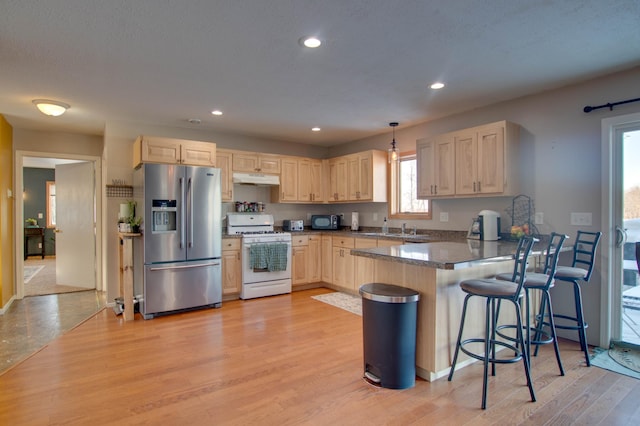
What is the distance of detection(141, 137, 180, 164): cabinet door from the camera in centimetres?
425

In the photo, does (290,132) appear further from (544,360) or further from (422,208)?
(544,360)

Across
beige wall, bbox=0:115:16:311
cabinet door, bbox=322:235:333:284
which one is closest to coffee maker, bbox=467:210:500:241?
cabinet door, bbox=322:235:333:284

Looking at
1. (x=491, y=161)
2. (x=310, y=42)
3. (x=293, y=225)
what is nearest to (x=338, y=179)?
(x=293, y=225)

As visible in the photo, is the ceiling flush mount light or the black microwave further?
the black microwave

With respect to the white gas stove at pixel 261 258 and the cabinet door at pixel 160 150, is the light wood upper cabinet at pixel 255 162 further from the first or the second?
the cabinet door at pixel 160 150

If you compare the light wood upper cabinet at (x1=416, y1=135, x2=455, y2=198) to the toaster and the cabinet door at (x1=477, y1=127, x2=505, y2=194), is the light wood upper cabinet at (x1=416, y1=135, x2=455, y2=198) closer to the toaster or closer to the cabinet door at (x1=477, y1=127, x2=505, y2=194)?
the cabinet door at (x1=477, y1=127, x2=505, y2=194)

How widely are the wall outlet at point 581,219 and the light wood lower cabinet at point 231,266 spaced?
3.79 m

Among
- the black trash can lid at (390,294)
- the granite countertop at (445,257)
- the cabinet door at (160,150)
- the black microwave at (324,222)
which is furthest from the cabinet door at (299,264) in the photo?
the black trash can lid at (390,294)

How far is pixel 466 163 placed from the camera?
→ 12.6 ft

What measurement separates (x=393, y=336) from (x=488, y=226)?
6.31ft

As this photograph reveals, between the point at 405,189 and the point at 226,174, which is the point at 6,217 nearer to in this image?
the point at 226,174

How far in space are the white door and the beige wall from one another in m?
0.91

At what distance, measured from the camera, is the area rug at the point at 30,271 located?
6.37 meters

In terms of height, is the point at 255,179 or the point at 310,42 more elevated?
the point at 310,42
